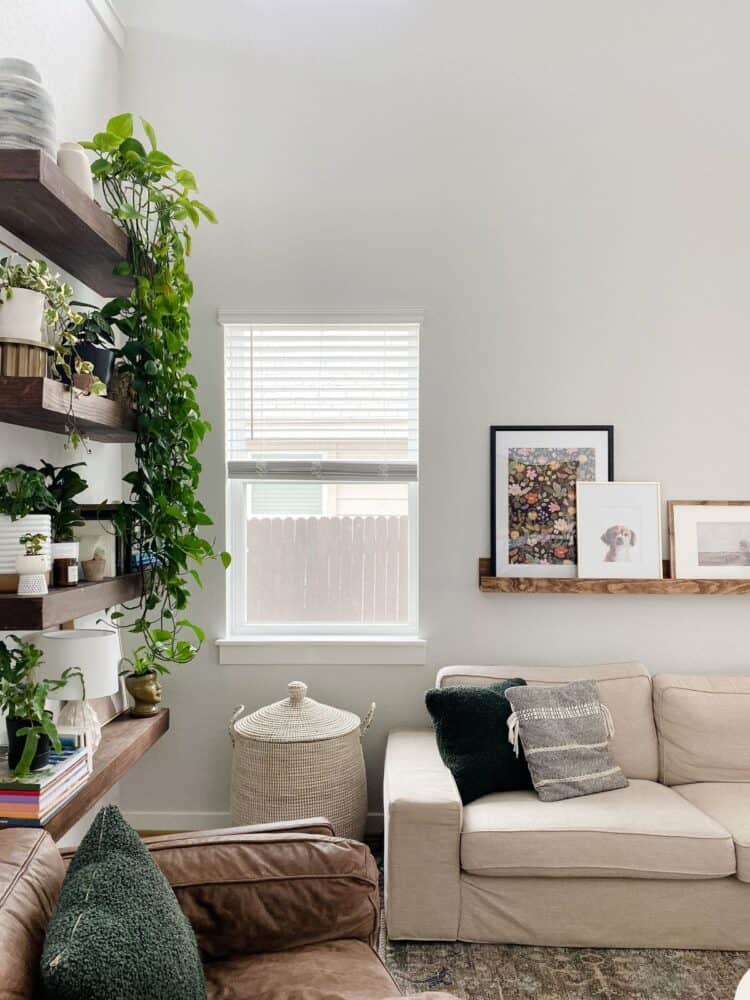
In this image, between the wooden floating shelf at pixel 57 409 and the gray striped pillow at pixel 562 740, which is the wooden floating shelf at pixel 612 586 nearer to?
the gray striped pillow at pixel 562 740

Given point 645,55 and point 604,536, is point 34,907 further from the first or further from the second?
point 645,55

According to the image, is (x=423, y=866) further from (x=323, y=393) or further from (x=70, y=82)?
(x=70, y=82)

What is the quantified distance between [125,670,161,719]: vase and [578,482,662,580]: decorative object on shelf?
66.7 inches

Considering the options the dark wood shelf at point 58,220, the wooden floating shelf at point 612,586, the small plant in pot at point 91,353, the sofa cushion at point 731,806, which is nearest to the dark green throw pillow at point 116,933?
the small plant in pot at point 91,353

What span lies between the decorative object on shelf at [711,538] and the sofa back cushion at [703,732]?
1.54ft

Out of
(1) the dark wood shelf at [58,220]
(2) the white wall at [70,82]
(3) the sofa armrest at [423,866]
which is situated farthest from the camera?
(3) the sofa armrest at [423,866]

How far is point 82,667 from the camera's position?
6.92 feet

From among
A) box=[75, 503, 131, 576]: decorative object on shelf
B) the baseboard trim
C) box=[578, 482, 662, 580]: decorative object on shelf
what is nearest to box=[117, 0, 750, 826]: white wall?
the baseboard trim

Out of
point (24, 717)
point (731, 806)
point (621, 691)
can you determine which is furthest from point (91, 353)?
point (731, 806)

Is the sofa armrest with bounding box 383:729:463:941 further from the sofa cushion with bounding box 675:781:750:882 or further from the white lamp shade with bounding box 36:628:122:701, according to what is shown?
the white lamp shade with bounding box 36:628:122:701

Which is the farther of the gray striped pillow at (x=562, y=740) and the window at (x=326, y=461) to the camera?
the window at (x=326, y=461)

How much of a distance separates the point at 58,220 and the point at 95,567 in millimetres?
964

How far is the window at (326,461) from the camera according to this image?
10.6ft

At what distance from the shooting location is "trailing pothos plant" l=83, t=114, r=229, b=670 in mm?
2316
